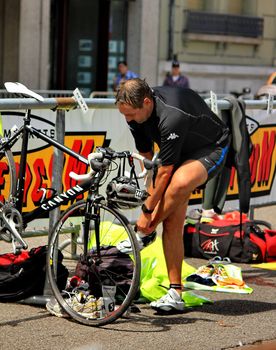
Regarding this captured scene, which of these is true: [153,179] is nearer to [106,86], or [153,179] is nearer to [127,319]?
[127,319]

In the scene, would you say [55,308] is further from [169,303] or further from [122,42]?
[122,42]

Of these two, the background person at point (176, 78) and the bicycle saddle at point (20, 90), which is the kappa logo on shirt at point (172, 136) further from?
the background person at point (176, 78)

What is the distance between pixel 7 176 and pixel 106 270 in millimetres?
1082

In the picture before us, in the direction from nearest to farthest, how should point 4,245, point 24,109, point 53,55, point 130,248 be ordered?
point 130,248 → point 24,109 → point 4,245 → point 53,55

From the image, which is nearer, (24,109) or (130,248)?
(130,248)

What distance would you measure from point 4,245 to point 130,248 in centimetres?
235

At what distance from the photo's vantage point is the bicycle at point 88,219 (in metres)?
6.54

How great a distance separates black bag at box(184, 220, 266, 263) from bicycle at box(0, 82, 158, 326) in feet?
6.67

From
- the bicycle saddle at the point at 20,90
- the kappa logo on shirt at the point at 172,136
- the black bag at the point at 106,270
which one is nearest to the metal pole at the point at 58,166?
the bicycle saddle at the point at 20,90

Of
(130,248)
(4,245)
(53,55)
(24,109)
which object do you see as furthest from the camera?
(53,55)

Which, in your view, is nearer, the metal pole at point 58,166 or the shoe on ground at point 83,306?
the shoe on ground at point 83,306

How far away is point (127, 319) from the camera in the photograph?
674 cm

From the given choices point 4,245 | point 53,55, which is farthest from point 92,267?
point 53,55

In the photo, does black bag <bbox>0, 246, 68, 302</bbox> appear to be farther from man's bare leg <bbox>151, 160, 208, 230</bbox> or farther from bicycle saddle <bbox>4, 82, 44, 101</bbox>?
bicycle saddle <bbox>4, 82, 44, 101</bbox>
